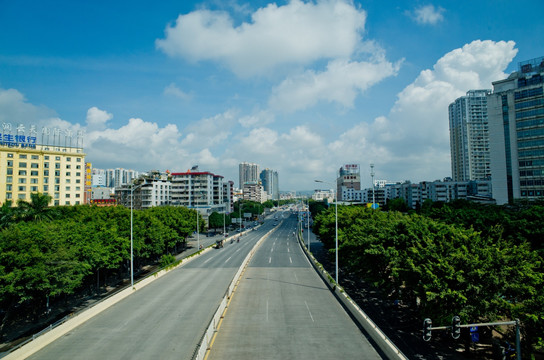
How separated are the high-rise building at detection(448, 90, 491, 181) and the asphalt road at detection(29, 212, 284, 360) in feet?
561

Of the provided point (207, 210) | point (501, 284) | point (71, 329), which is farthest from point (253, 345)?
point (207, 210)

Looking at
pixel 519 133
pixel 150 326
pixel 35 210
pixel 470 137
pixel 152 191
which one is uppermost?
pixel 470 137

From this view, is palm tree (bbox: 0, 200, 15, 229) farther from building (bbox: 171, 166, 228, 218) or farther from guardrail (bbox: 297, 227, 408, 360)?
building (bbox: 171, 166, 228, 218)

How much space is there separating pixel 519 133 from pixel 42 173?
117347mm

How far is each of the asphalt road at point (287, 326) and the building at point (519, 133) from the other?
70.0 m

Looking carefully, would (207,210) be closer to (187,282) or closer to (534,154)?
(187,282)

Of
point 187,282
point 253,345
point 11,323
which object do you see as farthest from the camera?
point 187,282

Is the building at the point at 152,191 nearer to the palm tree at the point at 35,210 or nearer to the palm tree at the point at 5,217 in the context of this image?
the palm tree at the point at 35,210

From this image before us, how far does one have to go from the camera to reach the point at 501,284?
18812 millimetres

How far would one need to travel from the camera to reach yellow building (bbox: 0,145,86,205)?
73062 millimetres

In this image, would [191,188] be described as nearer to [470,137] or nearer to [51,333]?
[51,333]

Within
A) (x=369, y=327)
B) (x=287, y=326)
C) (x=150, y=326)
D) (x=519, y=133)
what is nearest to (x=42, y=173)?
(x=150, y=326)

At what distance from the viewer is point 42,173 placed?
78.4 meters

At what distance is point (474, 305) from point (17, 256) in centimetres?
3232
